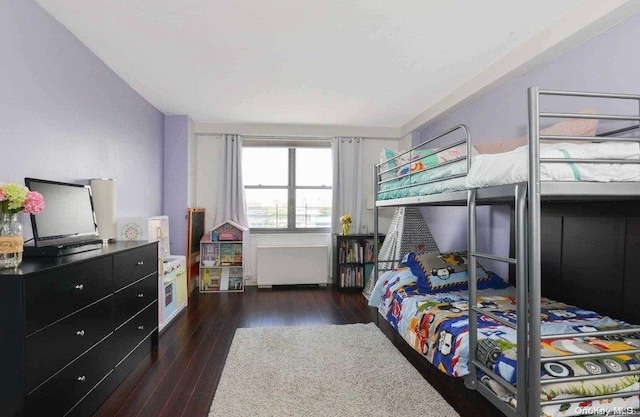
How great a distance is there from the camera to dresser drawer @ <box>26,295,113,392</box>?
1483 millimetres

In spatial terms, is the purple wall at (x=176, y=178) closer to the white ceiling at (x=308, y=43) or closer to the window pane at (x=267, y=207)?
the white ceiling at (x=308, y=43)

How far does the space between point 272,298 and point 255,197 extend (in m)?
1.61

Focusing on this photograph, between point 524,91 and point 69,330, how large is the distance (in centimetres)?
352

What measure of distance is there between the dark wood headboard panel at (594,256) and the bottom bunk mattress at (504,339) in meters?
0.14

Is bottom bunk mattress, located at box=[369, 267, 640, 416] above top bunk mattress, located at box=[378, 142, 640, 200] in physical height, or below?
below

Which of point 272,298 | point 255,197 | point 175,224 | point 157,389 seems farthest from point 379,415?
point 255,197

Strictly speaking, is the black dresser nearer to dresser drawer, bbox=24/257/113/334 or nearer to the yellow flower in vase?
dresser drawer, bbox=24/257/113/334

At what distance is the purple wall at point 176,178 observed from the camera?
15.3 feet

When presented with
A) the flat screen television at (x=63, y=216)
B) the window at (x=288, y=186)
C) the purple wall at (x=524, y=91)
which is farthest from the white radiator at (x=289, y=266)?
the flat screen television at (x=63, y=216)

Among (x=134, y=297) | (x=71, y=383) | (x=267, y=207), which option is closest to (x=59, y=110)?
(x=134, y=297)

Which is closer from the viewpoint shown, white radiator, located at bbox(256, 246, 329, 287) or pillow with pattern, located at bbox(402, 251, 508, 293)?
pillow with pattern, located at bbox(402, 251, 508, 293)

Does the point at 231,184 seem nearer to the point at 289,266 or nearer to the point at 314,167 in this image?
the point at 314,167

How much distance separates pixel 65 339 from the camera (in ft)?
5.60

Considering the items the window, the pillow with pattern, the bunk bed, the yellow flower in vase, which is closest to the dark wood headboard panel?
the bunk bed
